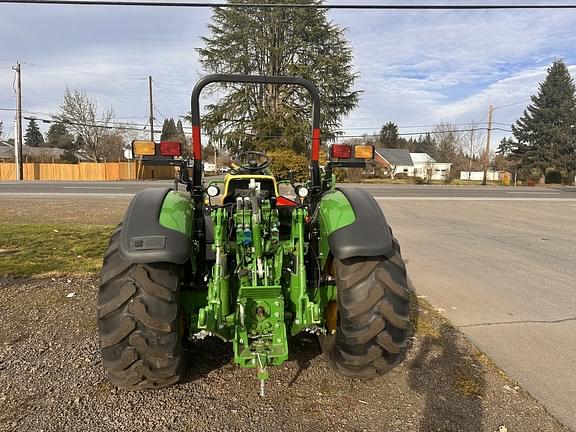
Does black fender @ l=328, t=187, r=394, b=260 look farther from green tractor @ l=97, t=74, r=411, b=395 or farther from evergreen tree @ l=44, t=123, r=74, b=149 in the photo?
evergreen tree @ l=44, t=123, r=74, b=149

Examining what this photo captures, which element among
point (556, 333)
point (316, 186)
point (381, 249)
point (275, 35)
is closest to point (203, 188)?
point (316, 186)

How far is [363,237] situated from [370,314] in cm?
51

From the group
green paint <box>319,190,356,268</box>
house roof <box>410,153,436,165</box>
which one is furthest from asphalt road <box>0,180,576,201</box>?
house roof <box>410,153,436,165</box>

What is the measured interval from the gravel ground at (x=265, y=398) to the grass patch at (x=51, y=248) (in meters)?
2.24

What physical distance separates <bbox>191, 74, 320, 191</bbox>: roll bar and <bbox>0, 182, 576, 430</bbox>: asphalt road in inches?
92.6

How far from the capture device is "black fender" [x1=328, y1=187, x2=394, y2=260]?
9.68 feet

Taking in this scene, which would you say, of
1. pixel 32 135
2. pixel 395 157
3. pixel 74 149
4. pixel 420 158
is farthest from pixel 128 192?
pixel 32 135

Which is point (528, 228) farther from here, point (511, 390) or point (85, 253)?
point (85, 253)

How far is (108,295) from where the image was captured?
285cm

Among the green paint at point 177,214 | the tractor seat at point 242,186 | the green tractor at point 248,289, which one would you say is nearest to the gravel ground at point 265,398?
the green tractor at point 248,289

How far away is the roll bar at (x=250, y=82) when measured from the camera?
361 cm

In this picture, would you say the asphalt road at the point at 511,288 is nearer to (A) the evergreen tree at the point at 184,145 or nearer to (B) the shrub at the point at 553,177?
(A) the evergreen tree at the point at 184,145

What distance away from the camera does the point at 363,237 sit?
3.00 m

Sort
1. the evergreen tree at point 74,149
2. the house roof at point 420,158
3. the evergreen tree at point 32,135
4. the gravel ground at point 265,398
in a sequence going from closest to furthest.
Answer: the gravel ground at point 265,398 → the evergreen tree at point 74,149 → the house roof at point 420,158 → the evergreen tree at point 32,135
